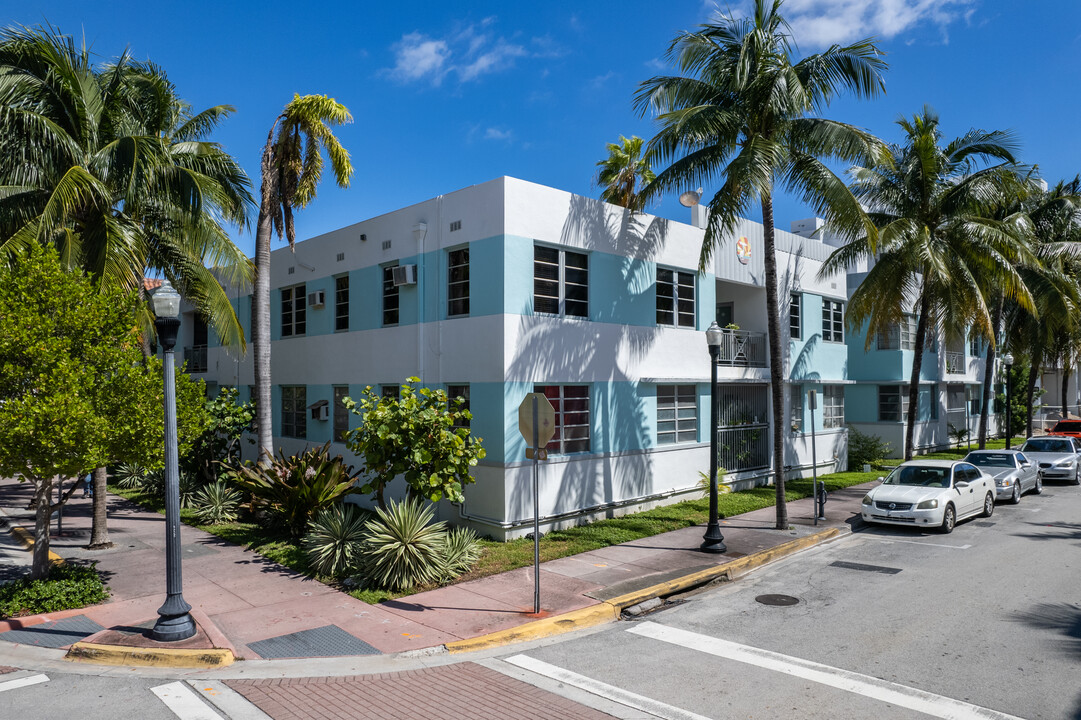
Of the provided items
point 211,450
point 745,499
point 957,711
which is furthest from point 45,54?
point 745,499

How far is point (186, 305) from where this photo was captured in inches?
→ 1047

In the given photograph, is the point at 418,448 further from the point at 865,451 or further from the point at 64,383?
the point at 865,451

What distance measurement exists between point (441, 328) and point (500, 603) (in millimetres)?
6709

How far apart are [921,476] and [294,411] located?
16140 mm

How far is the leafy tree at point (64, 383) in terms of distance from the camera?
9.02 meters

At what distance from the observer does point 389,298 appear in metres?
17.1

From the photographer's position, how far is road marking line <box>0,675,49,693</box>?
7.48 meters

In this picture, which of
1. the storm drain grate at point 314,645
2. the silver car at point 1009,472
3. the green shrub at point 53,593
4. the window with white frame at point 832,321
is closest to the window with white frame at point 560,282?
the storm drain grate at point 314,645

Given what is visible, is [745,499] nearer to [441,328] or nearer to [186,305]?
[441,328]

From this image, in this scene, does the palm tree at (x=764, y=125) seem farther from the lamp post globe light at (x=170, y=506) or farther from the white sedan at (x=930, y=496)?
the lamp post globe light at (x=170, y=506)

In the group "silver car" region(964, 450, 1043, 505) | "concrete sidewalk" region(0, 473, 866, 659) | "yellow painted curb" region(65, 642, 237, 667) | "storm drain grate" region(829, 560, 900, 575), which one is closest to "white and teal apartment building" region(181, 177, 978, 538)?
"concrete sidewalk" region(0, 473, 866, 659)

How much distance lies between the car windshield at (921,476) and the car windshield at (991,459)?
5507 mm

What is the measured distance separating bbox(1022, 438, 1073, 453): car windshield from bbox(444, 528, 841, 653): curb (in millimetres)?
17005

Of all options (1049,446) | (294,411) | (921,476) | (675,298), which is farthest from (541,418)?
(1049,446)
